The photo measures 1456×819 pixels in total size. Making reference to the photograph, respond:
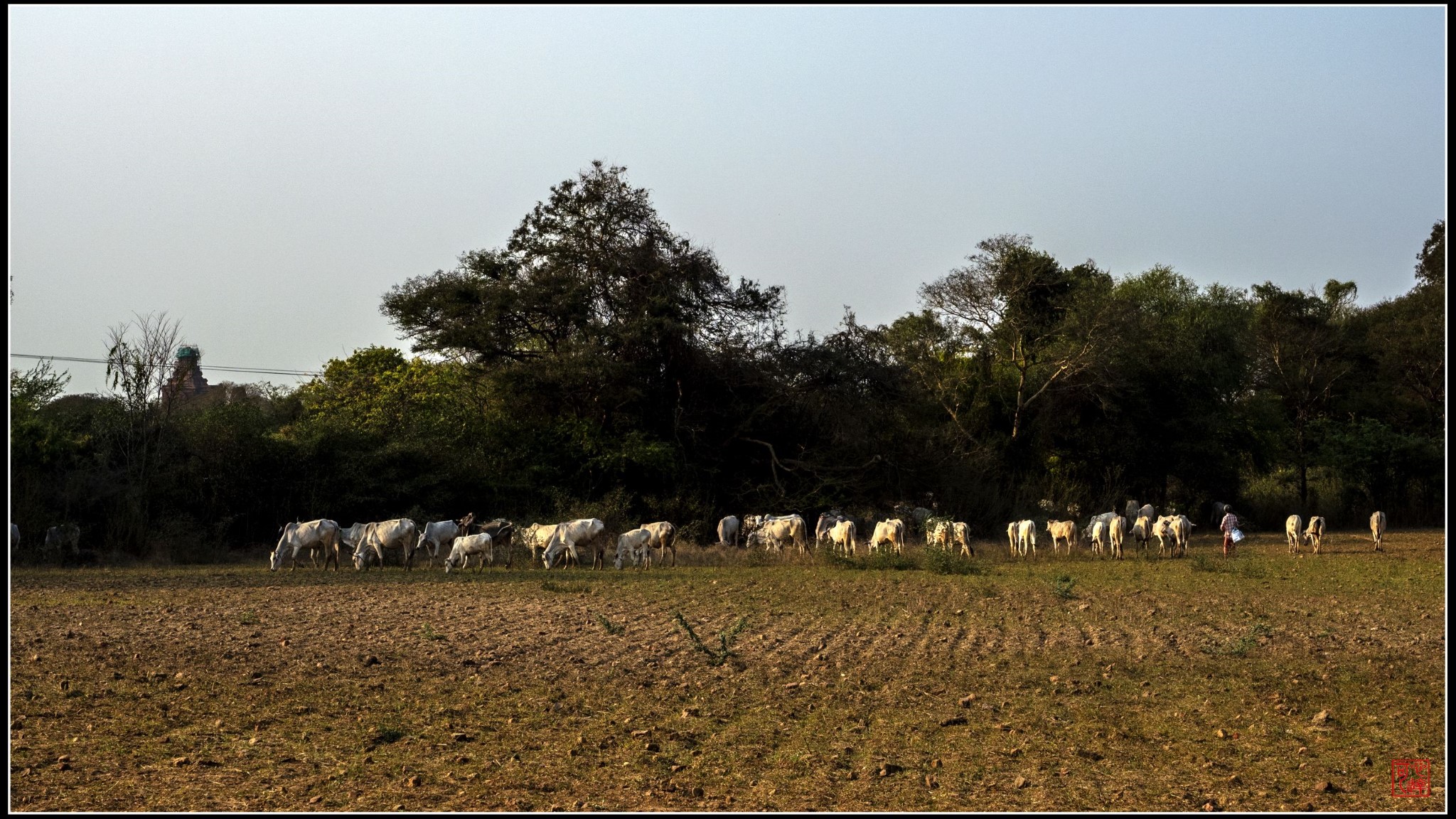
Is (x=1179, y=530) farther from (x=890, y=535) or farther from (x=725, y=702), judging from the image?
(x=725, y=702)

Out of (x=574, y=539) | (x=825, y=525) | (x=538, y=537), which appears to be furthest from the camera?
(x=825, y=525)

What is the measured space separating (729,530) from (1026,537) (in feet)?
22.9

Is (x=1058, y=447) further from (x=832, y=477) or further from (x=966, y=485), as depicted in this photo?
(x=832, y=477)

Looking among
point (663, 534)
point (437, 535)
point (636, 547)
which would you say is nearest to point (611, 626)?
point (636, 547)

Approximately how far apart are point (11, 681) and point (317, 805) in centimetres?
465

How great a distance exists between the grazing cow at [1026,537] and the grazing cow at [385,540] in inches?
498

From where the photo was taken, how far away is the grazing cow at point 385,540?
22484 mm

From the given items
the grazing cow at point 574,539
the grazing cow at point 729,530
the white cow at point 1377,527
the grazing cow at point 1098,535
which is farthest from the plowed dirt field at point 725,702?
the white cow at point 1377,527

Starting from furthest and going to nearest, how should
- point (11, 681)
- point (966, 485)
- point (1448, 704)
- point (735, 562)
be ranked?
1. point (966, 485)
2. point (735, 562)
3. point (11, 681)
4. point (1448, 704)

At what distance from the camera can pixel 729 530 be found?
95.1ft

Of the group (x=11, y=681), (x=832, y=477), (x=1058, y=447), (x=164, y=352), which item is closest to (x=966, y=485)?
(x=832, y=477)

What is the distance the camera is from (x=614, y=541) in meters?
27.8

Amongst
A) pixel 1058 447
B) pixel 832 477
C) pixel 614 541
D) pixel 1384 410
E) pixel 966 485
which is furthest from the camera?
pixel 1384 410

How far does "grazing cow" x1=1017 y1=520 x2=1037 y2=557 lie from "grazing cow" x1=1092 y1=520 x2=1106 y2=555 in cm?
131
